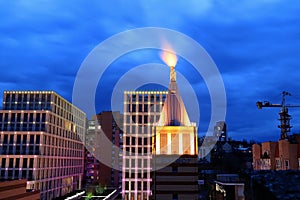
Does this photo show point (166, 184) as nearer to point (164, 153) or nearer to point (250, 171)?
point (164, 153)

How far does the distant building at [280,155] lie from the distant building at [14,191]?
3348 centimetres

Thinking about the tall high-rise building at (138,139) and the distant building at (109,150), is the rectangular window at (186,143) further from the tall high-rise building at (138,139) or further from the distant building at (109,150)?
the distant building at (109,150)

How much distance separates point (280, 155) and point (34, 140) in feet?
169

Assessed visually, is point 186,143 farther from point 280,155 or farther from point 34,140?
point 34,140

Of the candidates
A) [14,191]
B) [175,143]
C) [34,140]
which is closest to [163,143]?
[175,143]

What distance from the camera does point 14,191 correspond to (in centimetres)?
2288

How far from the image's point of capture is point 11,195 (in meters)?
22.4

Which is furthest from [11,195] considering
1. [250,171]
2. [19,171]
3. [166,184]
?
[19,171]

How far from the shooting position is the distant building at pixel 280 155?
39.8 metres

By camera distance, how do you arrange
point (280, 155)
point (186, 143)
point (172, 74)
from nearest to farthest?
1. point (186, 143)
2. point (172, 74)
3. point (280, 155)

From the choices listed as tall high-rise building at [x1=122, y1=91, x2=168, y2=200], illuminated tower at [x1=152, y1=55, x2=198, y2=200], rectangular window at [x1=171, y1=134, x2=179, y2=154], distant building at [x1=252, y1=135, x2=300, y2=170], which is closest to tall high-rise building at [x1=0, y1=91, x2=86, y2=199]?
tall high-rise building at [x1=122, y1=91, x2=168, y2=200]

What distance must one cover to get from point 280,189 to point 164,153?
17115mm

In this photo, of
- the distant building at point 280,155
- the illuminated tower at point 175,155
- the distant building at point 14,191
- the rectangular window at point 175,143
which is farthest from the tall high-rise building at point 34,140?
the distant building at point 280,155

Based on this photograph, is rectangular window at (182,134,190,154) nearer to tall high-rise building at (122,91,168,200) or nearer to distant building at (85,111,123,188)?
tall high-rise building at (122,91,168,200)
